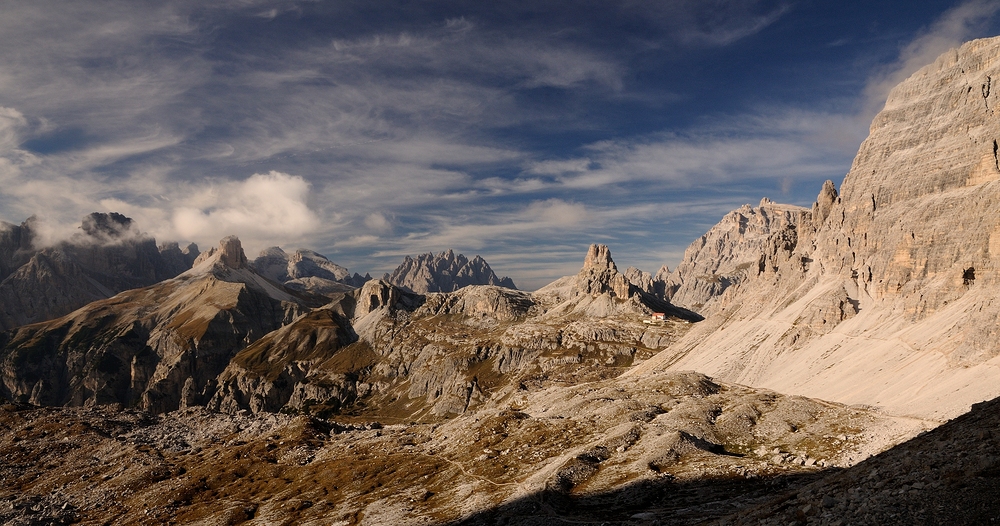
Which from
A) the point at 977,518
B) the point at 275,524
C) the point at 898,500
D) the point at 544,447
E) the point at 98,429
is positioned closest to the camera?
the point at 977,518

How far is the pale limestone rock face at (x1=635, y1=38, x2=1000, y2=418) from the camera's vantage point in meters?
109

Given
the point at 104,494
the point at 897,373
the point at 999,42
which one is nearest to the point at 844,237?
the point at 999,42

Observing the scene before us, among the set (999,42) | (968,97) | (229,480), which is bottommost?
(229,480)

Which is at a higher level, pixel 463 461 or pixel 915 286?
pixel 915 286

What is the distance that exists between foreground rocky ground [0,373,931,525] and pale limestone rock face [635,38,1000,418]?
2065 cm

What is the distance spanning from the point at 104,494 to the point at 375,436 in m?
58.2

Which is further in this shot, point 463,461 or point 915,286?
point 915,286

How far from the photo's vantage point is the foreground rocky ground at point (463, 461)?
212 feet

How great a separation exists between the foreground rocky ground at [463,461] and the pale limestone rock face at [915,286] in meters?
20.6

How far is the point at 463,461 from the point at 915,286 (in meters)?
154

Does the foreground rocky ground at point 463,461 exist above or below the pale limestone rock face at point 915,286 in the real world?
below

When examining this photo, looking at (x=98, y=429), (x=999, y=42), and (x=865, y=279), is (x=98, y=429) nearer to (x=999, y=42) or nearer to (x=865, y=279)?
(x=865, y=279)

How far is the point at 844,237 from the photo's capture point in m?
199

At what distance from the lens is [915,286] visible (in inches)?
5940
